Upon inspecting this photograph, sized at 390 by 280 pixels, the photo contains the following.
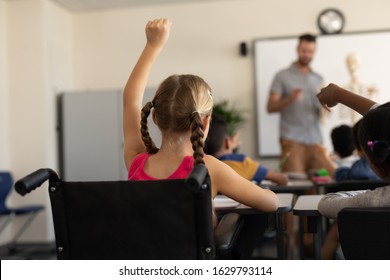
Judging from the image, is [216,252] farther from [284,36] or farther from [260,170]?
[284,36]

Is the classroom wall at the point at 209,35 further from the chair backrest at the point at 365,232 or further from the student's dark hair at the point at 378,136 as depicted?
the chair backrest at the point at 365,232

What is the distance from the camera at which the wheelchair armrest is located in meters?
1.33

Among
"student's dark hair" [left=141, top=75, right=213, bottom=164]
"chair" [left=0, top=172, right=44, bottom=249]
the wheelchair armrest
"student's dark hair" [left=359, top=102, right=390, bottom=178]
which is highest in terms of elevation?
"student's dark hair" [left=141, top=75, right=213, bottom=164]

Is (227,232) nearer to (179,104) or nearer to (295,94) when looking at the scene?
(179,104)

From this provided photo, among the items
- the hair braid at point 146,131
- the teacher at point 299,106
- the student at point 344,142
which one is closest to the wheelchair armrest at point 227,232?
the hair braid at point 146,131

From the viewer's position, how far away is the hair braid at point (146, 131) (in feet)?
4.94

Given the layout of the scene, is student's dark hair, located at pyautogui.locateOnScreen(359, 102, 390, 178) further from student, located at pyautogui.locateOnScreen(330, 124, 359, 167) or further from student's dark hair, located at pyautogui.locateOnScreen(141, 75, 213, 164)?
student, located at pyautogui.locateOnScreen(330, 124, 359, 167)

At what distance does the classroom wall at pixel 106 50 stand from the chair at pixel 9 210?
0.44ft

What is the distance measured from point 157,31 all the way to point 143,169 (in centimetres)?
38

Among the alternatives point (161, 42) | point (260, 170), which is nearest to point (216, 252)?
point (161, 42)

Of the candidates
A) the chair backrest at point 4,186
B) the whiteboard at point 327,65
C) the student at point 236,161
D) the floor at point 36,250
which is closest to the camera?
the student at point 236,161

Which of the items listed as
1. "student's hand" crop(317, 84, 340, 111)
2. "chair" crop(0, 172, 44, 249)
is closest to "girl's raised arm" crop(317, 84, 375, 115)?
"student's hand" crop(317, 84, 340, 111)

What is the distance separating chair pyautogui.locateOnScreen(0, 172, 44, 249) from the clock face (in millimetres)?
3328
